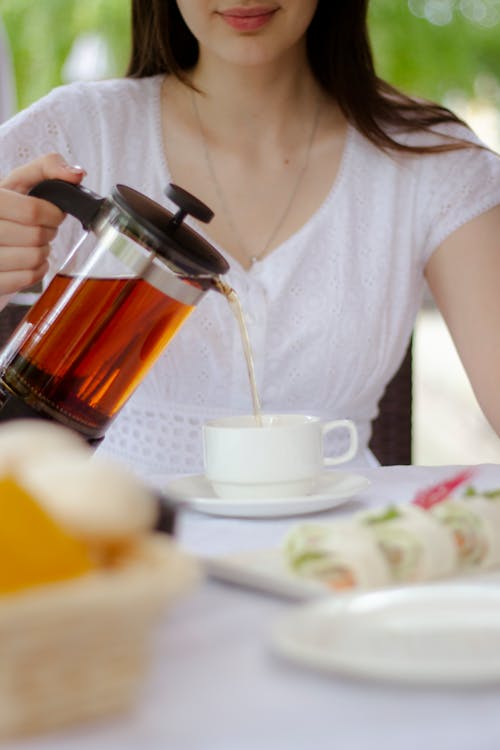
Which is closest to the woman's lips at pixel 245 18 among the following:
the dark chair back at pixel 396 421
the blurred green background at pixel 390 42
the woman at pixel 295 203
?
the woman at pixel 295 203

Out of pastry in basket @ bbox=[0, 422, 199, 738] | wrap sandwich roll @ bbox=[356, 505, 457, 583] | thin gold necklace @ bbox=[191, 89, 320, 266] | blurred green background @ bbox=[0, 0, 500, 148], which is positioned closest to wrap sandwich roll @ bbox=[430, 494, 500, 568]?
wrap sandwich roll @ bbox=[356, 505, 457, 583]

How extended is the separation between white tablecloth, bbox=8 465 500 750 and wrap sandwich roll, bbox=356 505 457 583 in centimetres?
10

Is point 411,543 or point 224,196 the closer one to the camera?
point 411,543

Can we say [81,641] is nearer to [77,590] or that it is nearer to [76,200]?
[77,590]

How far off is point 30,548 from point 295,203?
1.29 meters

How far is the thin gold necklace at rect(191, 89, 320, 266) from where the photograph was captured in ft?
5.54

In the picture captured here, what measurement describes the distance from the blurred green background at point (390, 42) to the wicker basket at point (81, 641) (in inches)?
210

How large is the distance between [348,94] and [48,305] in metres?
0.75

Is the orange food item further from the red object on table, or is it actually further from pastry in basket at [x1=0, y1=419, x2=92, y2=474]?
the red object on table

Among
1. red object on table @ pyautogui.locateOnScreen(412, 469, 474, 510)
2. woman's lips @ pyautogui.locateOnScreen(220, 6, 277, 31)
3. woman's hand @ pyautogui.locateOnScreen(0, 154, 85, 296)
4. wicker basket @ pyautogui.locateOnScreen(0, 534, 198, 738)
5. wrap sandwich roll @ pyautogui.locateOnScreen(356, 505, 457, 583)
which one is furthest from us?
woman's lips @ pyautogui.locateOnScreen(220, 6, 277, 31)

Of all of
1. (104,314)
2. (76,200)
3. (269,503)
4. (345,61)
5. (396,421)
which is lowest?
(396,421)

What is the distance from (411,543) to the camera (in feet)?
2.37

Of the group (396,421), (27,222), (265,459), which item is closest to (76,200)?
(27,222)

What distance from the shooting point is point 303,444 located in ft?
3.35
